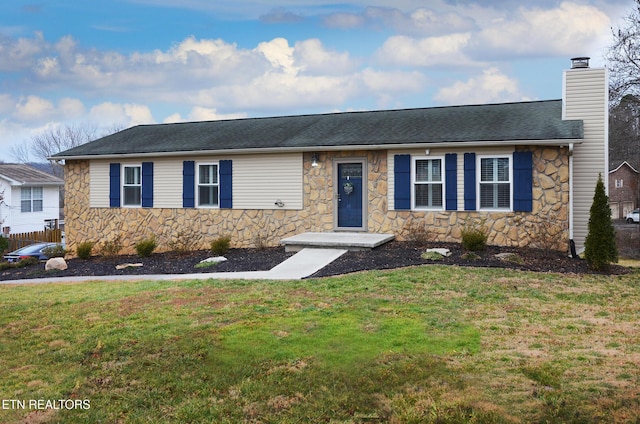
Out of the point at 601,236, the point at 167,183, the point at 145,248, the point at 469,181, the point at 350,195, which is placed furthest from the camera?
the point at 167,183

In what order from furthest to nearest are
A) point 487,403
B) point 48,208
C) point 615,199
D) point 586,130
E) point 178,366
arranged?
1. point 615,199
2. point 48,208
3. point 586,130
4. point 178,366
5. point 487,403

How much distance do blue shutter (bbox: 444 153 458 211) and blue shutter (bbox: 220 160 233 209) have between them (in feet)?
20.2

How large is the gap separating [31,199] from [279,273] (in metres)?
24.1

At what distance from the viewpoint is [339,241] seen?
13469 millimetres

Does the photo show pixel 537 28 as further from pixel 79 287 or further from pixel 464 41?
pixel 79 287

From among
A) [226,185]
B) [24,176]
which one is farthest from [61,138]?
[226,185]

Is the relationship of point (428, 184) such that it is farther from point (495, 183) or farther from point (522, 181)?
point (522, 181)

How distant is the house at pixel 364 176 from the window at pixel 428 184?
26mm

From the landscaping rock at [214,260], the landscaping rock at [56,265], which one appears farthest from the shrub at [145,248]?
the landscaping rock at [214,260]

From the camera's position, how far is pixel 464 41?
16.8 meters

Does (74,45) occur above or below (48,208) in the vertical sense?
above

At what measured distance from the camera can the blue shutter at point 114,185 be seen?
17.9m

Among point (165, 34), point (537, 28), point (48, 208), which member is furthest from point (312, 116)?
point (48, 208)

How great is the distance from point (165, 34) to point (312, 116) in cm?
534
